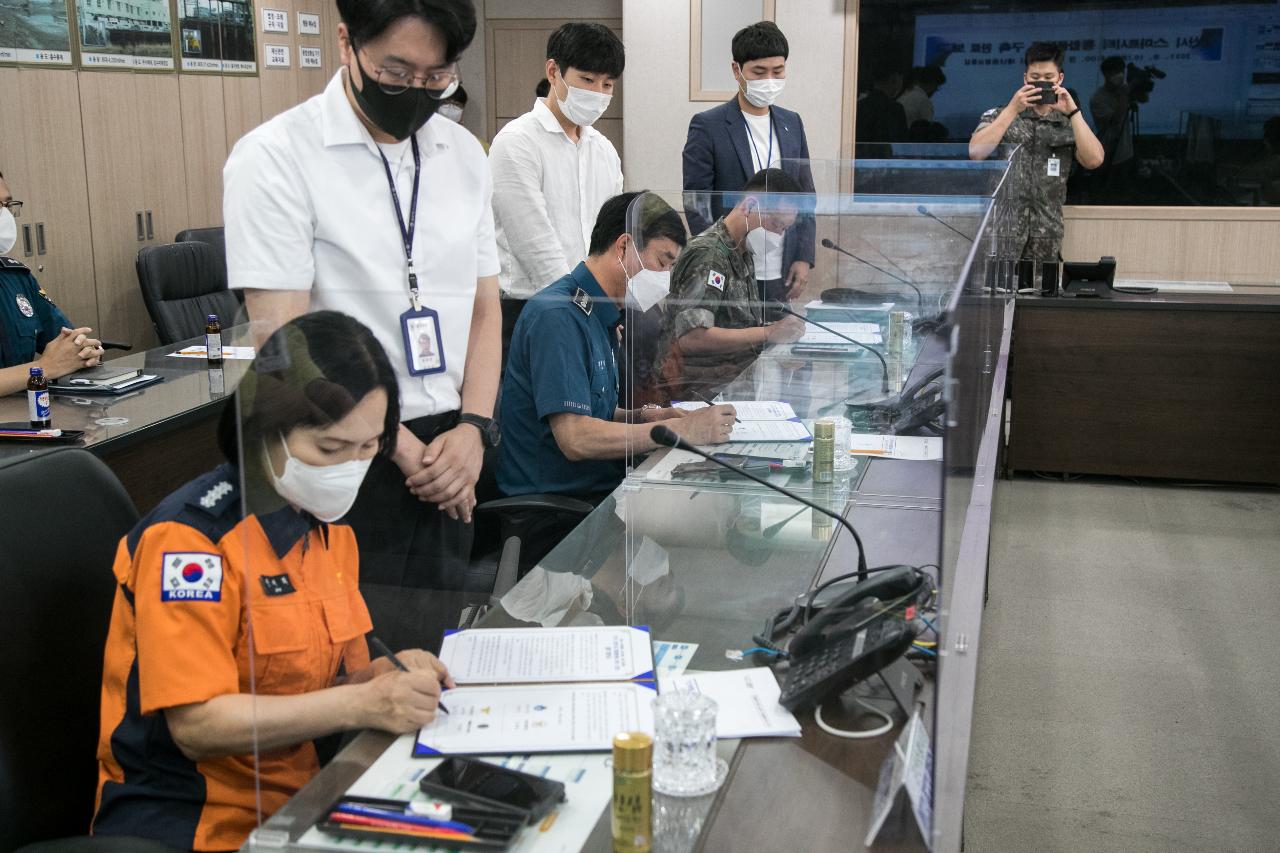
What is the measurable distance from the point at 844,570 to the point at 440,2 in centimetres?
97

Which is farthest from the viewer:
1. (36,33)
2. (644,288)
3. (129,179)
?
(129,179)

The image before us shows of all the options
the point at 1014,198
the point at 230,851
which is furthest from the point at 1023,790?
the point at 1014,198

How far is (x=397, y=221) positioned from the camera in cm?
168

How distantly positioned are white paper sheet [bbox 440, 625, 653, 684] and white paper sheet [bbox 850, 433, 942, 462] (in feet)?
3.18

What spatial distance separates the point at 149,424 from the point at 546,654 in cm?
164

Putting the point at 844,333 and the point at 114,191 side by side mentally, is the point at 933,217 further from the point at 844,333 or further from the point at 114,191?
the point at 114,191

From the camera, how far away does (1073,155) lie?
16.6 ft

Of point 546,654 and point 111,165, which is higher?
point 111,165

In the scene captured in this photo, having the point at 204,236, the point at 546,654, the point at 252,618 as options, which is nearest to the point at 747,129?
the point at 204,236

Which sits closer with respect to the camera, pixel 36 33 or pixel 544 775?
pixel 544 775

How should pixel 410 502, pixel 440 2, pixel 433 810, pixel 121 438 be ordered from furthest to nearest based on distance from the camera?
pixel 121 438, pixel 440 2, pixel 410 502, pixel 433 810

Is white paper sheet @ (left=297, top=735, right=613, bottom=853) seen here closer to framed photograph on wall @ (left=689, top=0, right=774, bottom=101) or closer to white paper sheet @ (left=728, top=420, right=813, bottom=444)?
white paper sheet @ (left=728, top=420, right=813, bottom=444)

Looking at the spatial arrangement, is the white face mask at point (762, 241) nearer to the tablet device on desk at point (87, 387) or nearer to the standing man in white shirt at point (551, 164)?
the standing man in white shirt at point (551, 164)

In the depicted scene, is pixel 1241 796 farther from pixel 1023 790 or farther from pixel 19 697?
pixel 19 697
